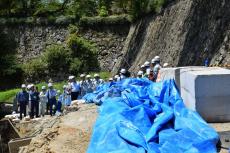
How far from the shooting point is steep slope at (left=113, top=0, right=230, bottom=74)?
19.6 metres

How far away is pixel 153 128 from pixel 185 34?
647 inches

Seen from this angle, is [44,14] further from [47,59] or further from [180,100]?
[180,100]

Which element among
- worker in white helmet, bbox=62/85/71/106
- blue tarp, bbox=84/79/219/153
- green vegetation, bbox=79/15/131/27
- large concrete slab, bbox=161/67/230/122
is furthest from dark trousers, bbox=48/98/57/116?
green vegetation, bbox=79/15/131/27

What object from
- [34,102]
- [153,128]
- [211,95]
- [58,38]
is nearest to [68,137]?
[153,128]

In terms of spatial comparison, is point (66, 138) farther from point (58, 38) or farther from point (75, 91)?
point (58, 38)

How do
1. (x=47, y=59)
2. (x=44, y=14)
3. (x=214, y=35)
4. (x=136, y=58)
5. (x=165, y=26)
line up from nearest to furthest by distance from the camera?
1. (x=214, y=35)
2. (x=165, y=26)
3. (x=136, y=58)
4. (x=47, y=59)
5. (x=44, y=14)

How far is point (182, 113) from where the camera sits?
823 centimetres

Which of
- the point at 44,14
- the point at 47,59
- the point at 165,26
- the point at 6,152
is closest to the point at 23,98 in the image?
the point at 6,152

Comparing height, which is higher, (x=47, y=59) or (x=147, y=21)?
(x=147, y=21)

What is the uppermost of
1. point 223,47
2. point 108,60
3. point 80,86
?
point 223,47

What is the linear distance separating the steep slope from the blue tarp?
9.40 meters

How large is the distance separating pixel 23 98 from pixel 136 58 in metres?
13.6

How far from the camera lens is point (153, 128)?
7.66m

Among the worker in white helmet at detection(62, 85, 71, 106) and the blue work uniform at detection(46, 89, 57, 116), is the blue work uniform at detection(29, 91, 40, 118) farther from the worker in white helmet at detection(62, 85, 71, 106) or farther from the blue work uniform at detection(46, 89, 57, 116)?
the worker in white helmet at detection(62, 85, 71, 106)
